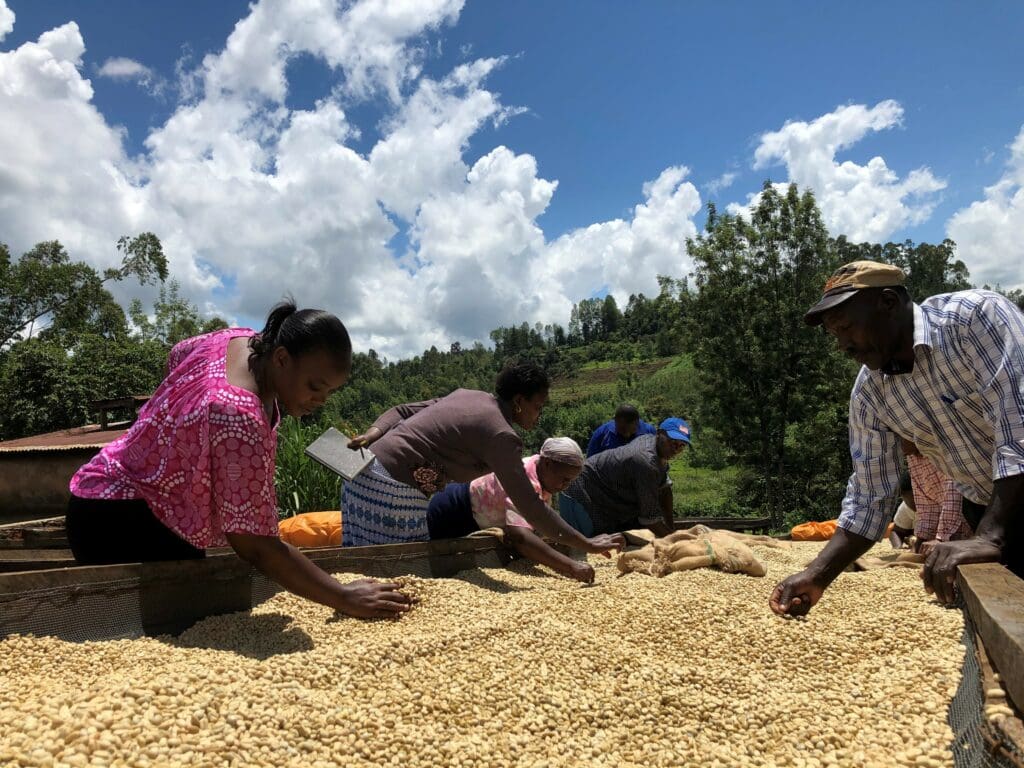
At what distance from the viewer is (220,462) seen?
74.3 inches

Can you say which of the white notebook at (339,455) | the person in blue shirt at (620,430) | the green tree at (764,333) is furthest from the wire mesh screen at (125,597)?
the green tree at (764,333)

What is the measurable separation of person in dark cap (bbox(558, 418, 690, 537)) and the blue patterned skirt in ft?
6.60

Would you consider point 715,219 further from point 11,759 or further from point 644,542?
point 11,759

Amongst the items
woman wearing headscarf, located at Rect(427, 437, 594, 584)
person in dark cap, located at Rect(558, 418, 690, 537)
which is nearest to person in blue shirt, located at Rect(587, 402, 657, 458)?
person in dark cap, located at Rect(558, 418, 690, 537)

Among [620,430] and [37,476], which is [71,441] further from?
[620,430]

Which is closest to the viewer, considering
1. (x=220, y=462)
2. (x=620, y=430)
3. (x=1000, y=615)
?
(x=1000, y=615)

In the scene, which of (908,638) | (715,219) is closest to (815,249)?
(715,219)

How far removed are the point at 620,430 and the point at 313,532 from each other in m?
2.89

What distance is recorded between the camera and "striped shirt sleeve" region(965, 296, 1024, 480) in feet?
5.59

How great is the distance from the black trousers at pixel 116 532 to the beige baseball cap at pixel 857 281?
211cm

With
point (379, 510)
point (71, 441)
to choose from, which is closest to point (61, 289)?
point (71, 441)

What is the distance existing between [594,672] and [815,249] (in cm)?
1286

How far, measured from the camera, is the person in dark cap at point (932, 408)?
169cm

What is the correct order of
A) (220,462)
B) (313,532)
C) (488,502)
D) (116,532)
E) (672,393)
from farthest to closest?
(672,393)
(313,532)
(488,502)
(116,532)
(220,462)
